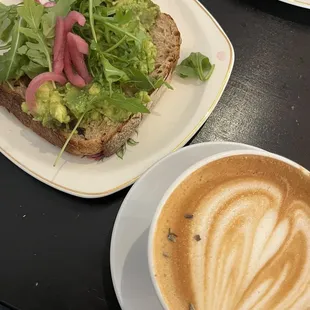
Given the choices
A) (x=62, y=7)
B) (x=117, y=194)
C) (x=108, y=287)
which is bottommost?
(x=108, y=287)

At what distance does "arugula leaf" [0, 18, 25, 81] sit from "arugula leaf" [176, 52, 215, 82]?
0.42 metres

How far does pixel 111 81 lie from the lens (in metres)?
1.13

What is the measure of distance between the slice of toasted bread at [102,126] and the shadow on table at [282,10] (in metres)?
0.36

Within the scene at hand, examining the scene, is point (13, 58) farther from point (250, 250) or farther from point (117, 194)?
point (250, 250)

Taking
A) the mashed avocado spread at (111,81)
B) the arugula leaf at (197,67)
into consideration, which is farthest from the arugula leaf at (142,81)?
the arugula leaf at (197,67)

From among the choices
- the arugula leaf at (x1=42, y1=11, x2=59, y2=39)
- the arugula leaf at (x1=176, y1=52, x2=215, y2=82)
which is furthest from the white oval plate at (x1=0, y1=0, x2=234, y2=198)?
the arugula leaf at (x1=42, y1=11, x2=59, y2=39)

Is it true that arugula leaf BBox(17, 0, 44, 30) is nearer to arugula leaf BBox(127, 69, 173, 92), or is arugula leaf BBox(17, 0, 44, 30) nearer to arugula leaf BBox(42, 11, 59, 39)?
arugula leaf BBox(42, 11, 59, 39)

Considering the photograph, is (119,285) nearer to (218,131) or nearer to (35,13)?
(218,131)

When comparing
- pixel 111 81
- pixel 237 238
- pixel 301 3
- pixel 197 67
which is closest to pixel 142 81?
pixel 111 81

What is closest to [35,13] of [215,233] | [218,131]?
[218,131]

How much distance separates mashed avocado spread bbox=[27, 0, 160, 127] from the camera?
112 centimetres

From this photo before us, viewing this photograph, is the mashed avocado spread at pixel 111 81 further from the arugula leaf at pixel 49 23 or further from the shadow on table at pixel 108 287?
the shadow on table at pixel 108 287

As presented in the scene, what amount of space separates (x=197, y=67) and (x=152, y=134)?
215 mm

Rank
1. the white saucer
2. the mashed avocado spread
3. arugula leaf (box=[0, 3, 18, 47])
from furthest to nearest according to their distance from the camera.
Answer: arugula leaf (box=[0, 3, 18, 47]), the mashed avocado spread, the white saucer
